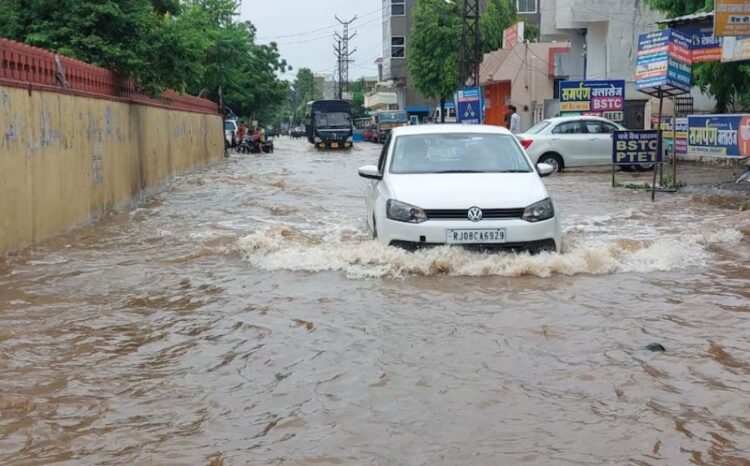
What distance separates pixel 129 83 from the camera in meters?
15.5

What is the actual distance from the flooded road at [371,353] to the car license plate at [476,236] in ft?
0.50

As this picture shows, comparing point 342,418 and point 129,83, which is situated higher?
point 129,83

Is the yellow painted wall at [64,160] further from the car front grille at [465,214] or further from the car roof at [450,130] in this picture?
the car front grille at [465,214]

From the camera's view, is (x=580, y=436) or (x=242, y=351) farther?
(x=242, y=351)

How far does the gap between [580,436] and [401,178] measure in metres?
4.53

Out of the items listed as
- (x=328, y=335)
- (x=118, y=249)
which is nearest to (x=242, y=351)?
(x=328, y=335)

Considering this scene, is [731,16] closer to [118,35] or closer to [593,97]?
[118,35]

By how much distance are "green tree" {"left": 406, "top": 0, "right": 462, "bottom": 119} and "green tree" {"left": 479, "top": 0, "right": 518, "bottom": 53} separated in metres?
1.70

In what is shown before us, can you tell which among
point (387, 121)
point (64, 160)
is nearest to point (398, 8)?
point (387, 121)

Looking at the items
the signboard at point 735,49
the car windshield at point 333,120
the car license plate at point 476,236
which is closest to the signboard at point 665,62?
the signboard at point 735,49

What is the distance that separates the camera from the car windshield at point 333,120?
46312 millimetres

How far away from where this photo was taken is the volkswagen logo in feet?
24.1

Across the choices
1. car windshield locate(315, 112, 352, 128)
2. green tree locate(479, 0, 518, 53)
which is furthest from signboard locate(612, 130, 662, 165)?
green tree locate(479, 0, 518, 53)

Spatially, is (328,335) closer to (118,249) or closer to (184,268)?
(184,268)
